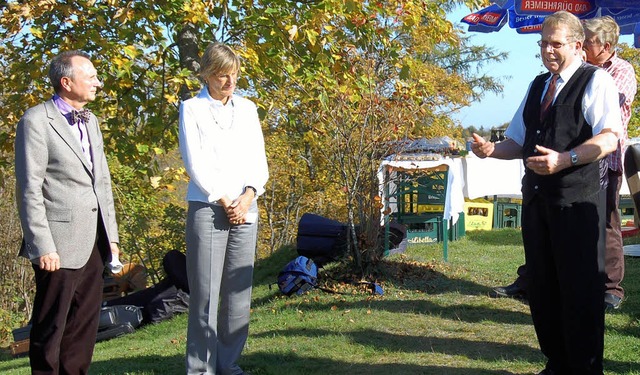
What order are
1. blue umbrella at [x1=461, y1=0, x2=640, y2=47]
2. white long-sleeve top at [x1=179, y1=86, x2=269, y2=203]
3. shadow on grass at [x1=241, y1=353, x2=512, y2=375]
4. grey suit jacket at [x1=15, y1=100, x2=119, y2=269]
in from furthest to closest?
blue umbrella at [x1=461, y1=0, x2=640, y2=47] < shadow on grass at [x1=241, y1=353, x2=512, y2=375] < white long-sleeve top at [x1=179, y1=86, x2=269, y2=203] < grey suit jacket at [x1=15, y1=100, x2=119, y2=269]

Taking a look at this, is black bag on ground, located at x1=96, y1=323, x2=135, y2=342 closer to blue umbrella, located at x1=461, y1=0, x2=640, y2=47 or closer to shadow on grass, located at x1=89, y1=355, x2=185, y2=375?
shadow on grass, located at x1=89, y1=355, x2=185, y2=375

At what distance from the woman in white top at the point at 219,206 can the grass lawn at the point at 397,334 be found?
1.86 ft

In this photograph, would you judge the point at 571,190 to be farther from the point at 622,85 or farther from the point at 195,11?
the point at 195,11

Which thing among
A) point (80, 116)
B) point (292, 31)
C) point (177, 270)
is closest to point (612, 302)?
point (80, 116)

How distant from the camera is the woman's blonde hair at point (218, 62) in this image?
416cm

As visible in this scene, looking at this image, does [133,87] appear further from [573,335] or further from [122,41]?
[573,335]

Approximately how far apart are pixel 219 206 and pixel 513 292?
334cm

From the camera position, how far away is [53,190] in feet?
13.2

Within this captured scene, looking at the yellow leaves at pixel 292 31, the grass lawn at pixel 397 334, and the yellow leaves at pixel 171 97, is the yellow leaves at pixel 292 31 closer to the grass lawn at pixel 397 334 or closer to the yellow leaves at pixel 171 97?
the yellow leaves at pixel 171 97

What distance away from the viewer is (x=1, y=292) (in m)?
17.1

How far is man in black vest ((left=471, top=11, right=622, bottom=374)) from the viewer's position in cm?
372

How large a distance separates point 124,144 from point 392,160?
3.64 metres

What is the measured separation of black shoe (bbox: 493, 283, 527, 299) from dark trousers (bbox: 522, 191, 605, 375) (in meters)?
2.62

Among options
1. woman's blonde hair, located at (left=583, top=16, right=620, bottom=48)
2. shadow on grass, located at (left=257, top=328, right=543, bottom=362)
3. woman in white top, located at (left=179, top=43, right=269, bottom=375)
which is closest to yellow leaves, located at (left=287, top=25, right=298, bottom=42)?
shadow on grass, located at (left=257, top=328, right=543, bottom=362)
